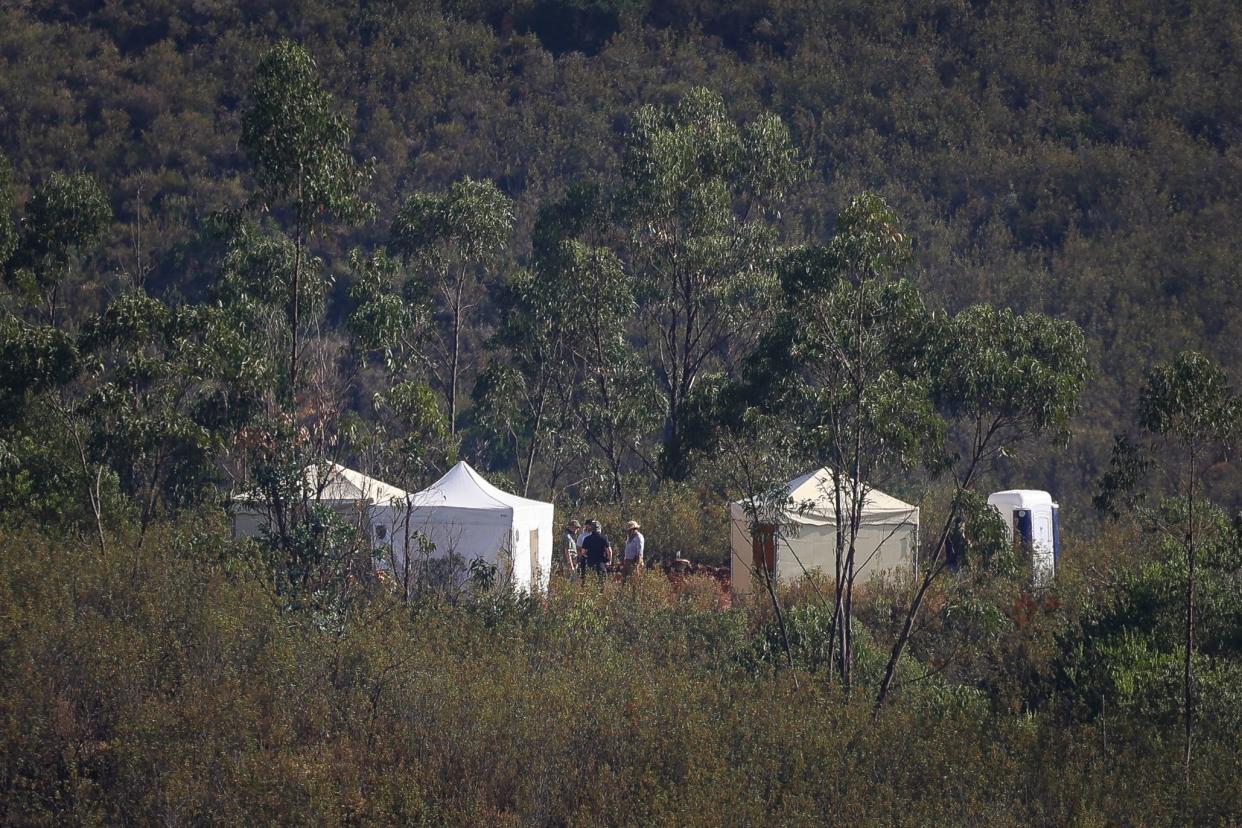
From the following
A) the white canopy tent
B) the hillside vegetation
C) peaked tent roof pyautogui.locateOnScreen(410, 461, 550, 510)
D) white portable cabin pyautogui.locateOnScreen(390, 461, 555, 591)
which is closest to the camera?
the hillside vegetation

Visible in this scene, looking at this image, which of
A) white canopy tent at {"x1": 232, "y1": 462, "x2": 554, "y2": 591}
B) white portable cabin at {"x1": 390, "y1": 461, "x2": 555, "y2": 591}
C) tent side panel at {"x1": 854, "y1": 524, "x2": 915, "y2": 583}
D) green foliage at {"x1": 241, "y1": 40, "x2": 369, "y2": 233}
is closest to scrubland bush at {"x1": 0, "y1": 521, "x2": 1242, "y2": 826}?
white canopy tent at {"x1": 232, "y1": 462, "x2": 554, "y2": 591}

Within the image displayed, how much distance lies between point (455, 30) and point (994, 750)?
4514cm

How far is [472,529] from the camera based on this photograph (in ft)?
59.6

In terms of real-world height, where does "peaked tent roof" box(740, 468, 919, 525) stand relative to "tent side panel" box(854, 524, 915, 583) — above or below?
above

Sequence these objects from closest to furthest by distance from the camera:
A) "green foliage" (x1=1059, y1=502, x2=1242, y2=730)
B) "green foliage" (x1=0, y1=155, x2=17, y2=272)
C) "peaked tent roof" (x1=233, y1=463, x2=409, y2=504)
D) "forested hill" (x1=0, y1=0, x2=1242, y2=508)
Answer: "green foliage" (x1=1059, y1=502, x2=1242, y2=730) < "peaked tent roof" (x1=233, y1=463, x2=409, y2=504) < "green foliage" (x1=0, y1=155, x2=17, y2=272) < "forested hill" (x1=0, y1=0, x2=1242, y2=508)

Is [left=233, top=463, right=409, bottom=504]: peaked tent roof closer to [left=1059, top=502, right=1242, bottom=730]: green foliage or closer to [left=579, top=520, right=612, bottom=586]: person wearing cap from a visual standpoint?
[left=579, top=520, right=612, bottom=586]: person wearing cap

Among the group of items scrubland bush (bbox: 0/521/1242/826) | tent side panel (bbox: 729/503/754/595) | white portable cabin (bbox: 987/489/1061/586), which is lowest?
scrubland bush (bbox: 0/521/1242/826)

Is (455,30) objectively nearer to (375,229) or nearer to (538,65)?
(538,65)

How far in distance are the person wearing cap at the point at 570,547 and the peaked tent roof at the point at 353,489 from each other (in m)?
2.51

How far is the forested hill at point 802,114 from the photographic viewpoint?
41938 millimetres

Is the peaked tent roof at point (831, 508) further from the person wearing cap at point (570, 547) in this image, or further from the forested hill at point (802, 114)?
the forested hill at point (802, 114)

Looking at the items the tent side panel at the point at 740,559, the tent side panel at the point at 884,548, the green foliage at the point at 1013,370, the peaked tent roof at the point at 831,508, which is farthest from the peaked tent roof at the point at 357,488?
the green foliage at the point at 1013,370

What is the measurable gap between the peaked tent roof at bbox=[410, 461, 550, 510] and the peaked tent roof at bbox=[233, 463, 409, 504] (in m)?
0.34

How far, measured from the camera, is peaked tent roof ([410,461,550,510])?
1822cm
